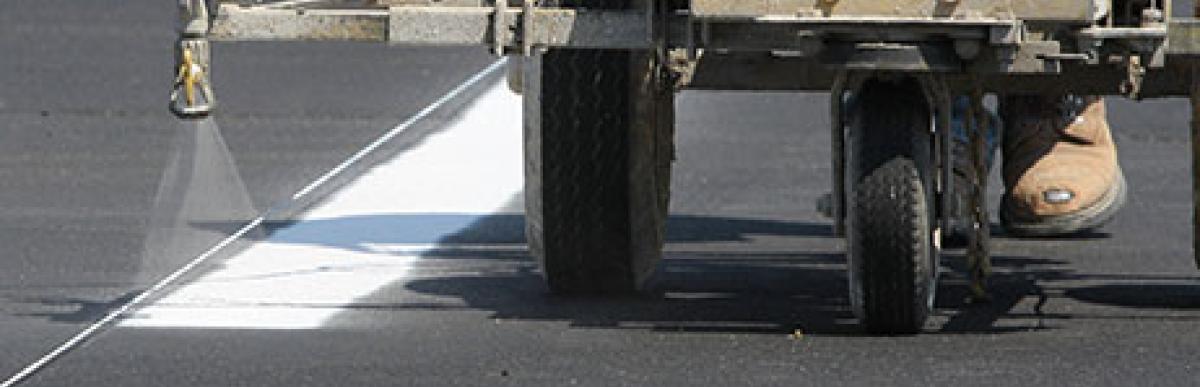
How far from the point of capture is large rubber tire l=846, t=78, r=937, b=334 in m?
7.86

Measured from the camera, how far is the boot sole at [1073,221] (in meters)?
10.7

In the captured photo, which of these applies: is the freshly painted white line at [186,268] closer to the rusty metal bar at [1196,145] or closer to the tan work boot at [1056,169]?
the tan work boot at [1056,169]

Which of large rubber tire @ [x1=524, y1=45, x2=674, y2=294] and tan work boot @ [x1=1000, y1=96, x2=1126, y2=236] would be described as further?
tan work boot @ [x1=1000, y1=96, x2=1126, y2=236]

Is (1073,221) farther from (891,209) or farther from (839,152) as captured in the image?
(891,209)

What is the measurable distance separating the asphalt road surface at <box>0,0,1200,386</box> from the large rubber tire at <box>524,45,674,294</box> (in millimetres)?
122

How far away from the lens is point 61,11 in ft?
66.4

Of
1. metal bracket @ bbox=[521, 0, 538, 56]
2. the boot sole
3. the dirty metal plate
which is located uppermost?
the dirty metal plate

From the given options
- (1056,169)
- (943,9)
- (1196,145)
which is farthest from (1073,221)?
(943,9)

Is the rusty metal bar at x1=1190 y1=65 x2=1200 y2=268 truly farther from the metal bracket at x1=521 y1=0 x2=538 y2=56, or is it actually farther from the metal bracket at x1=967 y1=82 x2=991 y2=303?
the metal bracket at x1=521 y1=0 x2=538 y2=56

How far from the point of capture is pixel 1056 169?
10.9 m

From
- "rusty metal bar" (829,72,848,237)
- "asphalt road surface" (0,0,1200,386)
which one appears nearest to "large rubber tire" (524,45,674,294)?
"asphalt road surface" (0,0,1200,386)

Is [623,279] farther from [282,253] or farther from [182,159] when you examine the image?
[182,159]

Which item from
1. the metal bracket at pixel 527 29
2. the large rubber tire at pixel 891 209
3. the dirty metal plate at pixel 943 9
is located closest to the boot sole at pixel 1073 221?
Answer: the large rubber tire at pixel 891 209

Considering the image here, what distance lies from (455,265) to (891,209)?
2.29 metres
